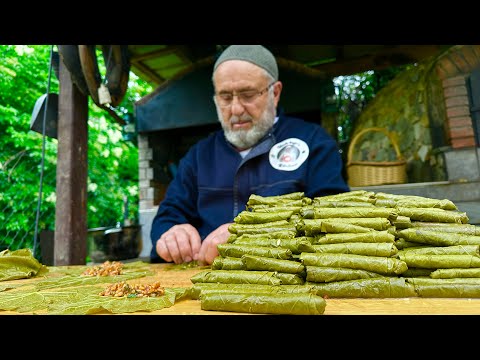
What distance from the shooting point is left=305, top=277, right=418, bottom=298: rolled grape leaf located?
1395 mm

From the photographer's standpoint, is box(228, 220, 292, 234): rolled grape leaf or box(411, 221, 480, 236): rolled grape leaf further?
box(228, 220, 292, 234): rolled grape leaf

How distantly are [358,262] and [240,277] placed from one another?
0.55 meters

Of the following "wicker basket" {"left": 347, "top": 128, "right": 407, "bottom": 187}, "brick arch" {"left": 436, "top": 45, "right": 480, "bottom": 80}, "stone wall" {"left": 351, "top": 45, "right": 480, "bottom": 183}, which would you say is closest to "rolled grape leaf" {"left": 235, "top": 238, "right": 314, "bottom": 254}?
"wicker basket" {"left": 347, "top": 128, "right": 407, "bottom": 187}

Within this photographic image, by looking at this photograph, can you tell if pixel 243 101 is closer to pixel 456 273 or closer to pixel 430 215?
pixel 430 215

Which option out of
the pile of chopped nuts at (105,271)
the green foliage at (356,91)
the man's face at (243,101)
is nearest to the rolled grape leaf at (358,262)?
the pile of chopped nuts at (105,271)

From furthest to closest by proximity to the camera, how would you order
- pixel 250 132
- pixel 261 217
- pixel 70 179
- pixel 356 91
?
pixel 356 91 → pixel 70 179 → pixel 250 132 → pixel 261 217

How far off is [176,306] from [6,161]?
879cm

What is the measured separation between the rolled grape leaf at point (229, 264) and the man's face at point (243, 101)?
2300mm

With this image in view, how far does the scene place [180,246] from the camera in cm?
284

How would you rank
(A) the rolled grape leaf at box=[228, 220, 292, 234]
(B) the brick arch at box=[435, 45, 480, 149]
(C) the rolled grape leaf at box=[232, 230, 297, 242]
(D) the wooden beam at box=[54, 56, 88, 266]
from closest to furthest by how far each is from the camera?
1. (C) the rolled grape leaf at box=[232, 230, 297, 242]
2. (A) the rolled grape leaf at box=[228, 220, 292, 234]
3. (D) the wooden beam at box=[54, 56, 88, 266]
4. (B) the brick arch at box=[435, 45, 480, 149]

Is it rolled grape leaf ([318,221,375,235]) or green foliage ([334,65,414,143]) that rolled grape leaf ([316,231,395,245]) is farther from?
green foliage ([334,65,414,143])

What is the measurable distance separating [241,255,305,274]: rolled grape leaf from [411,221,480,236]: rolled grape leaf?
0.64 m

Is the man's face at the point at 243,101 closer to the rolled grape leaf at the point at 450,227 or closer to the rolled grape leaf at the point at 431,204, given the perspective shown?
the rolled grape leaf at the point at 431,204

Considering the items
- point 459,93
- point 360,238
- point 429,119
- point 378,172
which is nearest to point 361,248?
point 360,238
